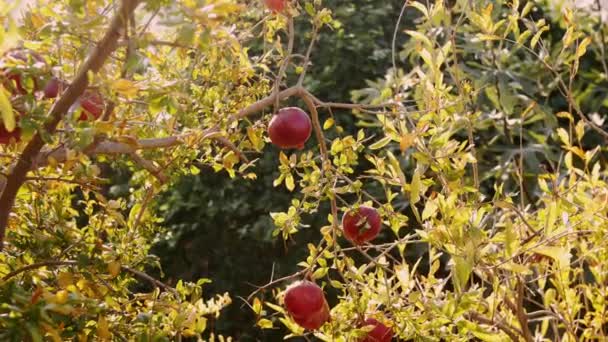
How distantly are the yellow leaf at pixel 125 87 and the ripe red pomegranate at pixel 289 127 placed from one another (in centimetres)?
48

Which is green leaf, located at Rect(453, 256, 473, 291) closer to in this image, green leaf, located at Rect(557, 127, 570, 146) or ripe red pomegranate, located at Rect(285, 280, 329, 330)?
ripe red pomegranate, located at Rect(285, 280, 329, 330)

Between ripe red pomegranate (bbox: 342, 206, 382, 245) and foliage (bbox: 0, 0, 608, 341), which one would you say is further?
ripe red pomegranate (bbox: 342, 206, 382, 245)

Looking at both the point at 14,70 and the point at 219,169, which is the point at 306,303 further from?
the point at 14,70

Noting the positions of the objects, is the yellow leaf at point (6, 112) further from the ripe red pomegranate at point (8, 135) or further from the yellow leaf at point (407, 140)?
the yellow leaf at point (407, 140)

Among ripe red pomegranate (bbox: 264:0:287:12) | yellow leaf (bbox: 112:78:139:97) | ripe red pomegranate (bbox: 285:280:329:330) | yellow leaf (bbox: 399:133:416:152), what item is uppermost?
yellow leaf (bbox: 112:78:139:97)

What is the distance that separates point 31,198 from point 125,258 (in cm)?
24

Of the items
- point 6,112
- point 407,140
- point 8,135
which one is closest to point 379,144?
point 407,140

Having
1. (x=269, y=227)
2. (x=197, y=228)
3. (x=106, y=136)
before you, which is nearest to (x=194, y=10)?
(x=106, y=136)

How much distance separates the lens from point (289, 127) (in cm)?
158

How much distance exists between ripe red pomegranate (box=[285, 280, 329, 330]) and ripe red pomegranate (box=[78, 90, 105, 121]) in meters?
0.48

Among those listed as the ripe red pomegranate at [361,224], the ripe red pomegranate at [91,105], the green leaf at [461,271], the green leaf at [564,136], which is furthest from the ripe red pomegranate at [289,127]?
the green leaf at [564,136]

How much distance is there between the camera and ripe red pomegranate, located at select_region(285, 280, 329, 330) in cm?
161

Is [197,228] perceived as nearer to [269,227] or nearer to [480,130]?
[269,227]

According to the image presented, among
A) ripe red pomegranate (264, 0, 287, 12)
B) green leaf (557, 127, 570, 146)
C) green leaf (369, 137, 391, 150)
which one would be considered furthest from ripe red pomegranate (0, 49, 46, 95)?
green leaf (557, 127, 570, 146)
